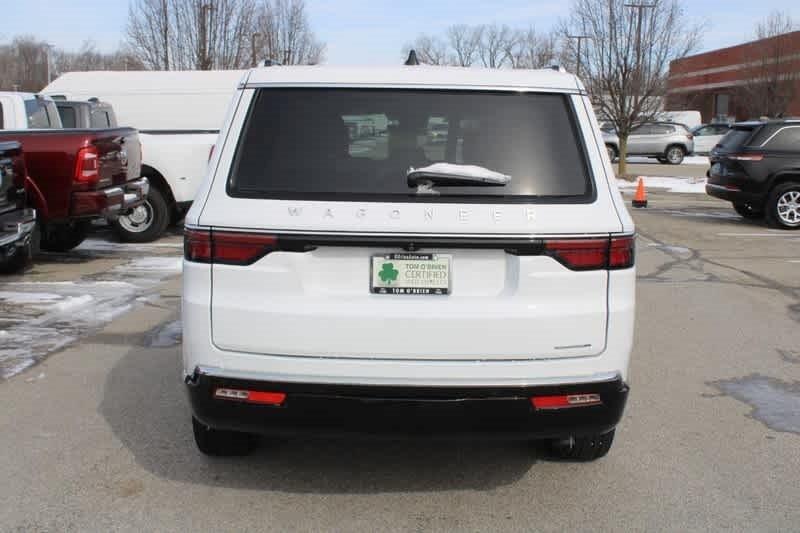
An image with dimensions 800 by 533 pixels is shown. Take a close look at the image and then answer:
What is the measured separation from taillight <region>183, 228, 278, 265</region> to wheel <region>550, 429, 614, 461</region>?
1801mm

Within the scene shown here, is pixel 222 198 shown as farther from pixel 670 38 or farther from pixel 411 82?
pixel 670 38

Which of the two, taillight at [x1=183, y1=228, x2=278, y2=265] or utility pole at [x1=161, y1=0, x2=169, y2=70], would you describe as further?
utility pole at [x1=161, y1=0, x2=169, y2=70]

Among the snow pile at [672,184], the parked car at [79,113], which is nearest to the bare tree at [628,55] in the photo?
the snow pile at [672,184]

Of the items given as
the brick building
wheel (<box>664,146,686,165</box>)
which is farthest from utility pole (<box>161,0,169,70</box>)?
wheel (<box>664,146,686,165</box>)

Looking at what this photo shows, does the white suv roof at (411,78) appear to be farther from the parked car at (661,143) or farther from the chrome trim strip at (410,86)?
the parked car at (661,143)

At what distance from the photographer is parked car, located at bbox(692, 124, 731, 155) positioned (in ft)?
126

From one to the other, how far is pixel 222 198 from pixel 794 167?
12.8 metres

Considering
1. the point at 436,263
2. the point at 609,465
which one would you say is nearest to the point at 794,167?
the point at 609,465

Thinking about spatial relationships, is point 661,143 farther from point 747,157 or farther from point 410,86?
point 410,86

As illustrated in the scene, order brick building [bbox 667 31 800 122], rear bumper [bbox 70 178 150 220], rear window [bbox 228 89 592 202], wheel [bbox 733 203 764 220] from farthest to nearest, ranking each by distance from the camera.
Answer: brick building [bbox 667 31 800 122] → wheel [bbox 733 203 764 220] → rear bumper [bbox 70 178 150 220] → rear window [bbox 228 89 592 202]

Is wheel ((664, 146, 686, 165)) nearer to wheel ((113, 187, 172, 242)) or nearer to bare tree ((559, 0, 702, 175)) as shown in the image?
bare tree ((559, 0, 702, 175))

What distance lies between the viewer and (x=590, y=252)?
3400mm

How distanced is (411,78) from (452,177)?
529 mm

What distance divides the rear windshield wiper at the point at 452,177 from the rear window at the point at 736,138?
12221 mm
